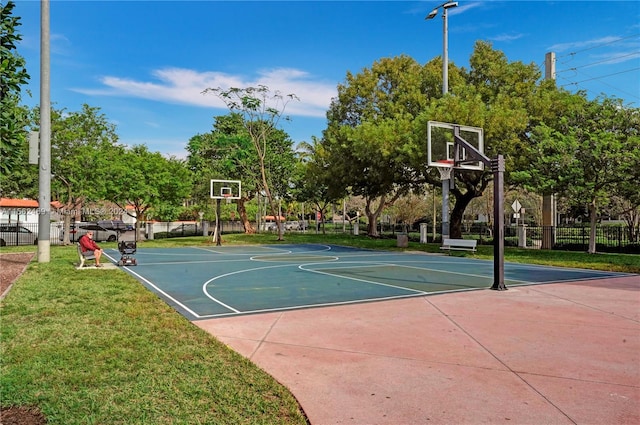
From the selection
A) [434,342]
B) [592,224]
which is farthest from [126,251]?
[592,224]

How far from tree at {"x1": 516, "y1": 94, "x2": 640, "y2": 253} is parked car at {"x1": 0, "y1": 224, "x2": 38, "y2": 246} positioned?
2929 cm

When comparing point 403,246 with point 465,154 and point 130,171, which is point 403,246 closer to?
point 465,154

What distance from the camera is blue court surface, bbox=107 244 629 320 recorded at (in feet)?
31.6

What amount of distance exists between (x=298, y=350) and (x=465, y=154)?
14360 mm

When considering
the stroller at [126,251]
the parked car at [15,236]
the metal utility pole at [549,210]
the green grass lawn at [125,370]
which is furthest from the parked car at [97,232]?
the metal utility pole at [549,210]

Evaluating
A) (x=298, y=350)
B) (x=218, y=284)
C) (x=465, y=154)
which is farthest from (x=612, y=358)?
(x=465, y=154)

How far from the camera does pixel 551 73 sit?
90.0ft

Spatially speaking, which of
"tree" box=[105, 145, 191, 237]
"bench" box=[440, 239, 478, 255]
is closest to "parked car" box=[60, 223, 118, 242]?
"tree" box=[105, 145, 191, 237]

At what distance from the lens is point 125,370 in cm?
512

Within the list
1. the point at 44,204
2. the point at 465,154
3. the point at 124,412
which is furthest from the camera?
the point at 465,154

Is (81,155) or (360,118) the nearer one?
(81,155)

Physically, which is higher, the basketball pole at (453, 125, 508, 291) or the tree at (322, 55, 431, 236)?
the tree at (322, 55, 431, 236)

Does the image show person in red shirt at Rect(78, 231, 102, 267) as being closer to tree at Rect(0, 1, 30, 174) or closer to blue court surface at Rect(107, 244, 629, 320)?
blue court surface at Rect(107, 244, 629, 320)

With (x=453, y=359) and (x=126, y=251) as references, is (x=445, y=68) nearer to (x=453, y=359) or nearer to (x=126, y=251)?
(x=126, y=251)
